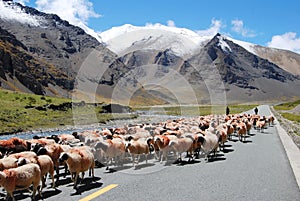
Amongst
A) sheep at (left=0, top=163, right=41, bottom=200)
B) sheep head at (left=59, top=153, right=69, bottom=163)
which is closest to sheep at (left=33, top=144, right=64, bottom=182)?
sheep head at (left=59, top=153, right=69, bottom=163)

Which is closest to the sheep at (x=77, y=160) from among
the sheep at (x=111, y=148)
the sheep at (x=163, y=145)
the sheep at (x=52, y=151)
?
the sheep at (x=52, y=151)

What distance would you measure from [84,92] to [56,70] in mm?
21518

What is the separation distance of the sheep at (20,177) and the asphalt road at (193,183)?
667mm

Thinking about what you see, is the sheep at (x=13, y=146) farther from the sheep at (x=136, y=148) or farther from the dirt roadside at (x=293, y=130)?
the dirt roadside at (x=293, y=130)

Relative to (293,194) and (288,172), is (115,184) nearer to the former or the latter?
(293,194)

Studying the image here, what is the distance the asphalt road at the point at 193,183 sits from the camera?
9008mm

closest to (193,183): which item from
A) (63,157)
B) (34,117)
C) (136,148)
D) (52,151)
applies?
(63,157)

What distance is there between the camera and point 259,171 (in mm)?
12109

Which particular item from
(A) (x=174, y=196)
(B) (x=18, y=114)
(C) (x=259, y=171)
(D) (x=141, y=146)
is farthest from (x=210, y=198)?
(B) (x=18, y=114)

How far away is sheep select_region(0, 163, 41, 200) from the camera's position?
27.8ft

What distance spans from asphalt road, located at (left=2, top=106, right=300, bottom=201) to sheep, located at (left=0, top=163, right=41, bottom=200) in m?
0.67

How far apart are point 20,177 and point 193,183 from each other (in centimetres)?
472

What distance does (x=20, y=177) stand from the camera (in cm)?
872

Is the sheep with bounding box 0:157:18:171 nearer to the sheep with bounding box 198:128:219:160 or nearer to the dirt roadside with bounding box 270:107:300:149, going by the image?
the sheep with bounding box 198:128:219:160
